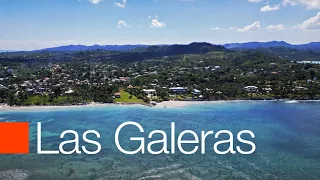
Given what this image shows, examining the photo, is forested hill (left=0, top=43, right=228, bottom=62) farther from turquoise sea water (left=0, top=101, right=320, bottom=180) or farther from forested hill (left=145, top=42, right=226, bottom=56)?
turquoise sea water (left=0, top=101, right=320, bottom=180)

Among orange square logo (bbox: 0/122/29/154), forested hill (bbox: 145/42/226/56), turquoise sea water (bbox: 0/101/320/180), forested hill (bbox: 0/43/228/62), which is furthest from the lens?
forested hill (bbox: 145/42/226/56)

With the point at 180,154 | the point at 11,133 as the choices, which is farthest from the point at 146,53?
the point at 11,133

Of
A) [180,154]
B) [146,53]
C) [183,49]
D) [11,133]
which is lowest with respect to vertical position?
[180,154]

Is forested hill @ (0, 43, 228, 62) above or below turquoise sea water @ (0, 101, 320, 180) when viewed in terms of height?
above

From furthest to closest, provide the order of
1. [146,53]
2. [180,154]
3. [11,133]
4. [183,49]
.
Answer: [183,49] → [146,53] → [180,154] → [11,133]

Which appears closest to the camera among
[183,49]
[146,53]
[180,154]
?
[180,154]

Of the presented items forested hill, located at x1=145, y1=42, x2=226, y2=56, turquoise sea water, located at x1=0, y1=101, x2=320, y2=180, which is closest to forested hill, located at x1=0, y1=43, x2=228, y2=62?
forested hill, located at x1=145, y1=42, x2=226, y2=56

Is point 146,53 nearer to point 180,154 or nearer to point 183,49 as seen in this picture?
point 183,49

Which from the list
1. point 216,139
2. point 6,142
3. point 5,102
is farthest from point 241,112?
point 5,102
